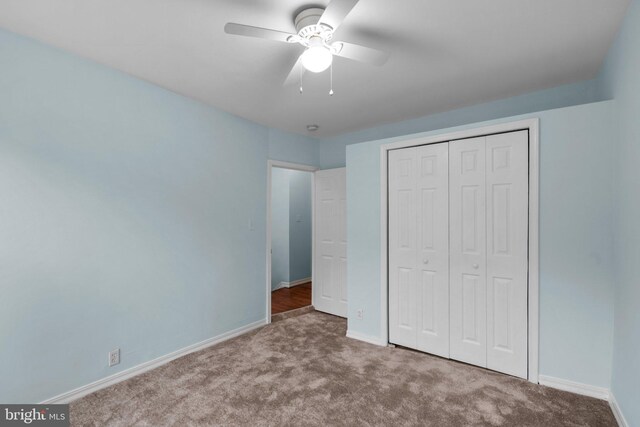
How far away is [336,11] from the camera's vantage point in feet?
4.72

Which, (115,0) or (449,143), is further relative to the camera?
(449,143)

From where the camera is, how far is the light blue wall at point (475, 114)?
8.98 feet

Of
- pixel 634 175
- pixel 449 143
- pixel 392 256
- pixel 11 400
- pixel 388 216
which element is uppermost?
pixel 449 143

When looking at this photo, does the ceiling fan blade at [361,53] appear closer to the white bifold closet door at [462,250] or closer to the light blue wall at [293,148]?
the white bifold closet door at [462,250]

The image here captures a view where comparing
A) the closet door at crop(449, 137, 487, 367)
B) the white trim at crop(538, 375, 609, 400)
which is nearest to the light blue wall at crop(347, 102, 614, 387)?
the white trim at crop(538, 375, 609, 400)

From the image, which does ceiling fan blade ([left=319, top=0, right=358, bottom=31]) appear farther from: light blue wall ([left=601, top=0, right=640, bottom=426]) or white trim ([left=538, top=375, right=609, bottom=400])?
white trim ([left=538, top=375, right=609, bottom=400])

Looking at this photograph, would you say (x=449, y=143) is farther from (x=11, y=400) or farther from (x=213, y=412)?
(x=11, y=400)

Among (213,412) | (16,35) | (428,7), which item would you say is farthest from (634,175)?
(16,35)

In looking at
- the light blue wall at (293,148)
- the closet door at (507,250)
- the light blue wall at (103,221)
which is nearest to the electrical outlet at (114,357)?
the light blue wall at (103,221)

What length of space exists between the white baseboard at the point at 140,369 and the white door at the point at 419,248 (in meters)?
1.73

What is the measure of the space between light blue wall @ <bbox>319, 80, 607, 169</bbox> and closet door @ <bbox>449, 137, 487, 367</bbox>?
0.87 metres

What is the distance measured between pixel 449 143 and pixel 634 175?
1.28m

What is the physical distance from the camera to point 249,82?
2.64 metres

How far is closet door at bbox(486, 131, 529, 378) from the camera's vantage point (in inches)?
94.3
